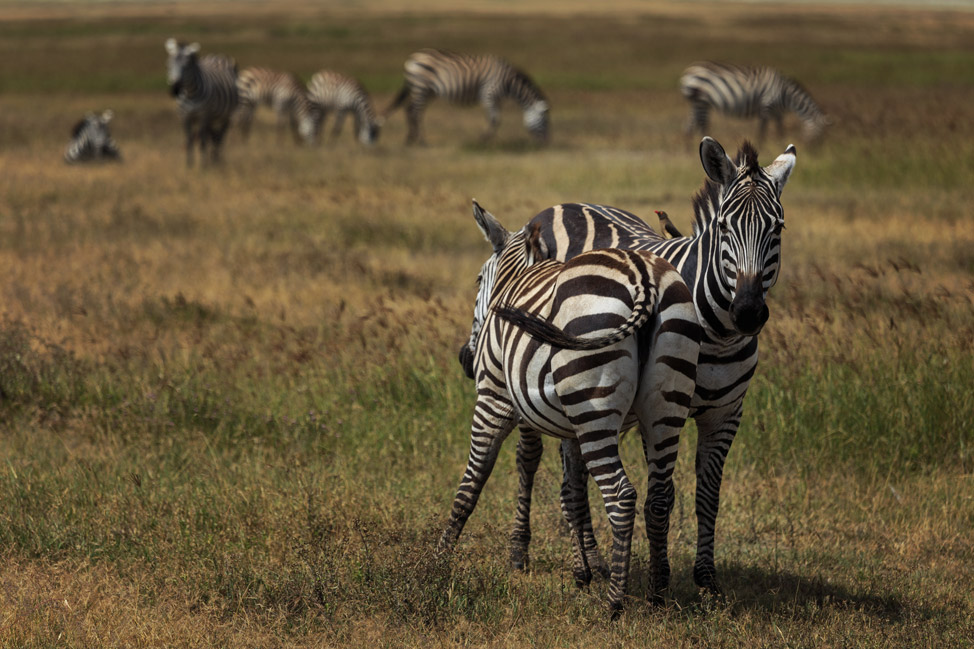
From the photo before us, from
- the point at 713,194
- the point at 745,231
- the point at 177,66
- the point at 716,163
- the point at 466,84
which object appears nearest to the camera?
the point at 745,231

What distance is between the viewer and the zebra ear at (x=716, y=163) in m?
4.44

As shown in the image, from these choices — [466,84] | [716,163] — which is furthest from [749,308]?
[466,84]

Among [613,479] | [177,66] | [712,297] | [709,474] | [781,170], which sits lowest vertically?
[709,474]

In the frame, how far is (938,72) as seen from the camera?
145 feet

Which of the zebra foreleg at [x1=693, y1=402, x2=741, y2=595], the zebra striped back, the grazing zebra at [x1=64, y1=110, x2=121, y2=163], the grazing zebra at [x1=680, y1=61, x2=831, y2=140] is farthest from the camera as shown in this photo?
the grazing zebra at [x1=680, y1=61, x2=831, y2=140]

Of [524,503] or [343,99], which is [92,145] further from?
[524,503]

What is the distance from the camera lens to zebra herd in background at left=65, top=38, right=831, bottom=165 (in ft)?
70.3

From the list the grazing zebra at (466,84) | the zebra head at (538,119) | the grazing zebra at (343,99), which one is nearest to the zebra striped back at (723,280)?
the zebra head at (538,119)

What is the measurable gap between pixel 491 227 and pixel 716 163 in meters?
1.32

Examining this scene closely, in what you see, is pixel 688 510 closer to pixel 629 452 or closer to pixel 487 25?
pixel 629 452

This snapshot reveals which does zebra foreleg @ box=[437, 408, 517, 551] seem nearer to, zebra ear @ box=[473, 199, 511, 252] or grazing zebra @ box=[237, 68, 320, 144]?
zebra ear @ box=[473, 199, 511, 252]

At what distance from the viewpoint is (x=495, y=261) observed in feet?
17.9

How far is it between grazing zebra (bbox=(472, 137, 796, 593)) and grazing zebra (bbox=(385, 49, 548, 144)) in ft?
74.0

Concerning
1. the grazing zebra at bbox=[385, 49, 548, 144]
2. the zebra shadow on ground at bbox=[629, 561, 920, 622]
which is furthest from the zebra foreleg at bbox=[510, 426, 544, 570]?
the grazing zebra at bbox=[385, 49, 548, 144]
